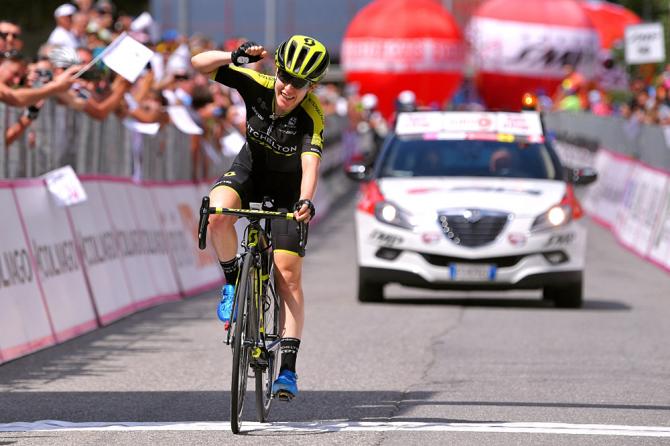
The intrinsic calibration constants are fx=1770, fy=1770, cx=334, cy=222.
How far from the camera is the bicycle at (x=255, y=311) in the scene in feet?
28.9

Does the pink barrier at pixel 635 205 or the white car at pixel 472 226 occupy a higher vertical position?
the white car at pixel 472 226

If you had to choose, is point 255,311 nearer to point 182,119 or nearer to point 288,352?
point 288,352

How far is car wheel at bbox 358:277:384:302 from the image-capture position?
668 inches

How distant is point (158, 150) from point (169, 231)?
166 centimetres

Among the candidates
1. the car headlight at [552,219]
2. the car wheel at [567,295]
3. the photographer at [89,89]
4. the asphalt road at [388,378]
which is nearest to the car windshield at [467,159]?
the car headlight at [552,219]

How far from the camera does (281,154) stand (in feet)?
31.6

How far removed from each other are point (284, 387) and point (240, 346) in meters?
0.66

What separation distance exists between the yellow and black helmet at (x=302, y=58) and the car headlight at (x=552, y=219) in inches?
302

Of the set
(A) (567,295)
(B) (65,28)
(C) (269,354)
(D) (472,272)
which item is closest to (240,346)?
(C) (269,354)

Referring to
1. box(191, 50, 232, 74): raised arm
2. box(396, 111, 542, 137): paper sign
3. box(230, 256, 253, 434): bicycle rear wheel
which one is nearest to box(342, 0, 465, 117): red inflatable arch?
box(396, 111, 542, 137): paper sign

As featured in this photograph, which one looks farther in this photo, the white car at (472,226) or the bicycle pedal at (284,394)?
the white car at (472,226)

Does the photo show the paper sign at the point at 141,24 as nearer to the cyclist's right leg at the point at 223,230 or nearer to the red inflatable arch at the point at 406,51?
the cyclist's right leg at the point at 223,230

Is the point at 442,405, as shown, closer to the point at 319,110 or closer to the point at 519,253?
the point at 319,110

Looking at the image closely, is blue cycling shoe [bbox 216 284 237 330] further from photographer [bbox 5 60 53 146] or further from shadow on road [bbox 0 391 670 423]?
photographer [bbox 5 60 53 146]
